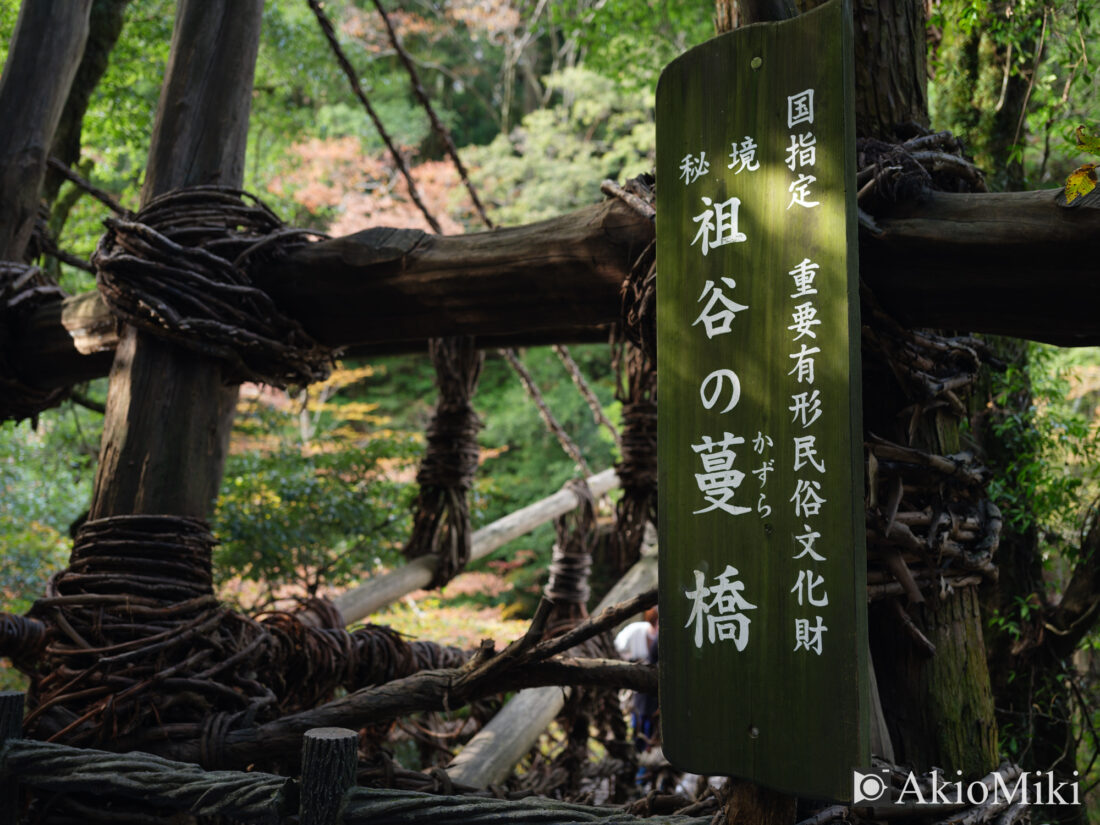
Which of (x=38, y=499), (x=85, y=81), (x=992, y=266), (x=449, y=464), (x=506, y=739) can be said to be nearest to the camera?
(x=992, y=266)

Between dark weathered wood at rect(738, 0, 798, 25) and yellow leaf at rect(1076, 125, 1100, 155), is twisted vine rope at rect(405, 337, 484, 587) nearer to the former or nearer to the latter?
dark weathered wood at rect(738, 0, 798, 25)

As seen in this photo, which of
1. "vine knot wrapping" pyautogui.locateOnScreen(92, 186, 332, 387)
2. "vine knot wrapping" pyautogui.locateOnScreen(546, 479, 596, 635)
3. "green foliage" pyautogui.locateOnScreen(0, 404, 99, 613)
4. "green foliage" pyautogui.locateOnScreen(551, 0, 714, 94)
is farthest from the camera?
"green foliage" pyautogui.locateOnScreen(551, 0, 714, 94)

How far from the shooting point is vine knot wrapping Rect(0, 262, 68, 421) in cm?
226

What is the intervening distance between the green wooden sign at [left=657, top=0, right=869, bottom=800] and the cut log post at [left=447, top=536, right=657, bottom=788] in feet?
4.12

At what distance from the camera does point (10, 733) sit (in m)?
1.54

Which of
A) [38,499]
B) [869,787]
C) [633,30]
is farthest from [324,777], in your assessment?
[38,499]

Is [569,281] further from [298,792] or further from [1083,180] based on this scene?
[298,792]

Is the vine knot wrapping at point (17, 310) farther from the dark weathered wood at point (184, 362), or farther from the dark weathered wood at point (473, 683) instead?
the dark weathered wood at point (473, 683)

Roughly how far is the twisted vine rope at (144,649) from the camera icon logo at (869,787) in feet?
3.78

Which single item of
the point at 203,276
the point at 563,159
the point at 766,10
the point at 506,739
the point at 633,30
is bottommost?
the point at 506,739

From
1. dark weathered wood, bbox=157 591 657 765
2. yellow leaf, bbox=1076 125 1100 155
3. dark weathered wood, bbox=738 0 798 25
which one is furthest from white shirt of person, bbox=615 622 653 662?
yellow leaf, bbox=1076 125 1100 155

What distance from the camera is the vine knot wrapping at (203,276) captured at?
5.94ft

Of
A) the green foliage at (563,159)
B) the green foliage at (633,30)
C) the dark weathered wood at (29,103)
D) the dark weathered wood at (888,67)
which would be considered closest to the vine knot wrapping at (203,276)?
the dark weathered wood at (29,103)

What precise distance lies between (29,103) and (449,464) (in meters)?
1.49
